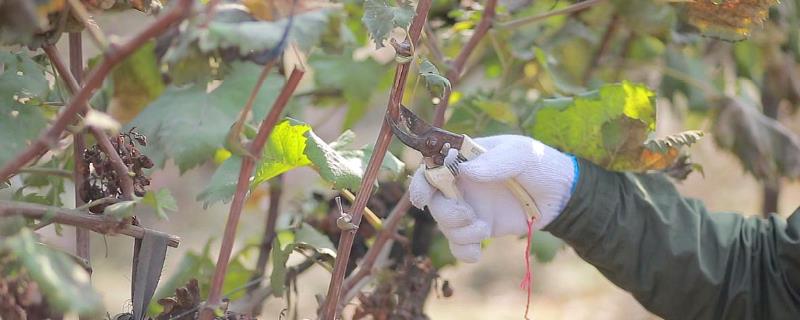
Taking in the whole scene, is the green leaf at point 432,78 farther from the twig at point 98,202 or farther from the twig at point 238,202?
the twig at point 98,202

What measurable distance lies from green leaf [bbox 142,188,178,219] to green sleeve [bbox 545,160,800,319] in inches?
21.3

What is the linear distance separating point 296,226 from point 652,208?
484mm

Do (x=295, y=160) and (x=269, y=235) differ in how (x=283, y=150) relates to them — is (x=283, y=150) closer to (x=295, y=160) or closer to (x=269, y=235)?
(x=295, y=160)

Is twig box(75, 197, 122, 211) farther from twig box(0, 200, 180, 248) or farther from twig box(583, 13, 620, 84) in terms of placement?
twig box(583, 13, 620, 84)

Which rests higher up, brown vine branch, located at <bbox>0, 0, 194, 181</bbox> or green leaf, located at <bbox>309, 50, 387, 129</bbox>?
brown vine branch, located at <bbox>0, 0, 194, 181</bbox>

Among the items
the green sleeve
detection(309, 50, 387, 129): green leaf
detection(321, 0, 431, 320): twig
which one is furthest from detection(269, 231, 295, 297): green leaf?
detection(309, 50, 387, 129): green leaf

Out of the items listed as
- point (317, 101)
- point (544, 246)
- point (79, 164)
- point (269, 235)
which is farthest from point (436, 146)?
point (317, 101)

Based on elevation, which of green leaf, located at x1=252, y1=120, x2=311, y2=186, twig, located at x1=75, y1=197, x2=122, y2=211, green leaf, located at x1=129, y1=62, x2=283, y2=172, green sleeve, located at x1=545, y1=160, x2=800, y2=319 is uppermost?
twig, located at x1=75, y1=197, x2=122, y2=211

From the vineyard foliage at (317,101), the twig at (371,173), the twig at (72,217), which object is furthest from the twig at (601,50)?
the twig at (72,217)

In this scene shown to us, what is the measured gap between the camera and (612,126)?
1254 mm

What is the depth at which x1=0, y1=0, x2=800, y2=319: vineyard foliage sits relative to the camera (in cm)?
77

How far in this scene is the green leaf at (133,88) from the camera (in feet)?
4.74

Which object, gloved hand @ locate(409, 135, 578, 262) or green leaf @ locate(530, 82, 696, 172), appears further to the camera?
green leaf @ locate(530, 82, 696, 172)

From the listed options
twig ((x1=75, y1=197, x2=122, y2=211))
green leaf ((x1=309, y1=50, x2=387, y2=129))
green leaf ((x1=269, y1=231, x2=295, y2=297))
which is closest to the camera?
twig ((x1=75, y1=197, x2=122, y2=211))
